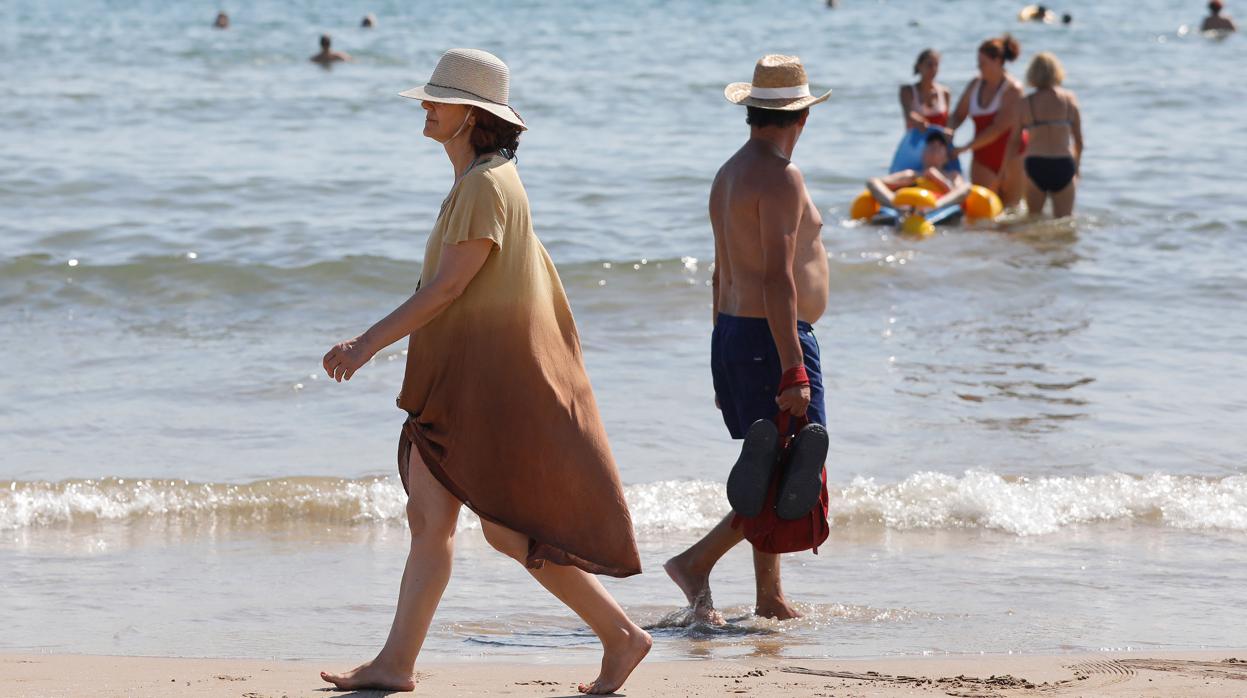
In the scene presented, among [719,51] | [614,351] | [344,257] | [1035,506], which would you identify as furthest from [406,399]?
[719,51]

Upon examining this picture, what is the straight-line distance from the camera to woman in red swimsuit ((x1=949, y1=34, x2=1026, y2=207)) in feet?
38.8

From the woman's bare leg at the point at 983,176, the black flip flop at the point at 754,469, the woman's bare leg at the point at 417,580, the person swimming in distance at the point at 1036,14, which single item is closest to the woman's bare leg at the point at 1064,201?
the woman's bare leg at the point at 983,176

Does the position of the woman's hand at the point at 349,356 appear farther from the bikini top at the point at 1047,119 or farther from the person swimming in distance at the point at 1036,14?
the person swimming in distance at the point at 1036,14

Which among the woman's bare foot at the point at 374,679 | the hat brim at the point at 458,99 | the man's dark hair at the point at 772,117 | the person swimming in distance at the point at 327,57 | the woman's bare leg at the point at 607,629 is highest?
the hat brim at the point at 458,99

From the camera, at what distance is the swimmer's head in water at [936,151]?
12.3 metres

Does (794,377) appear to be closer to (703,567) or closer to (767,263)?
(767,263)

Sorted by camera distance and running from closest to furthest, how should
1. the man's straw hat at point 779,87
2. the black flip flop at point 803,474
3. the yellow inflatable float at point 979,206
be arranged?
the black flip flop at point 803,474, the man's straw hat at point 779,87, the yellow inflatable float at point 979,206

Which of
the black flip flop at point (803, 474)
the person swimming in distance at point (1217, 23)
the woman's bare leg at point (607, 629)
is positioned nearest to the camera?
the woman's bare leg at point (607, 629)

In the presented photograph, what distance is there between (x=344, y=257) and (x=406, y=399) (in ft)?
25.6

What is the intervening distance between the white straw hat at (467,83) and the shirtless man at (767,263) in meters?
1.06

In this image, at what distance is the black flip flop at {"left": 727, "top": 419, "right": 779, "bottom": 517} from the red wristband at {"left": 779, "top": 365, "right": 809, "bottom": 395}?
113 mm

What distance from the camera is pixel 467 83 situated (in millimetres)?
3588

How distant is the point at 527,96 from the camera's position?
21.5 meters

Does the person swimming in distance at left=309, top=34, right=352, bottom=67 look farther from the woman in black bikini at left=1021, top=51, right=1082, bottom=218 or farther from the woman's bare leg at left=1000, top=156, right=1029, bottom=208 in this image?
the woman in black bikini at left=1021, top=51, right=1082, bottom=218
